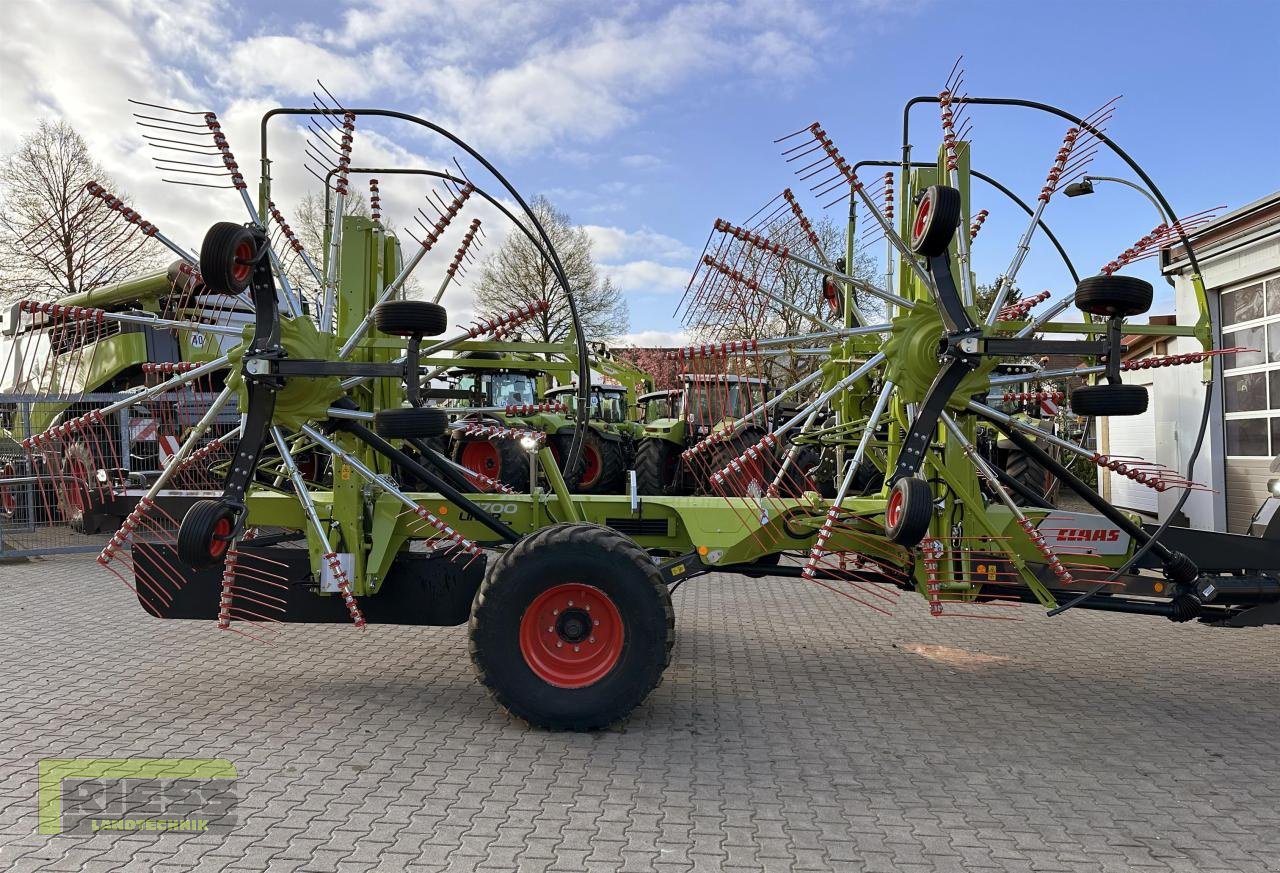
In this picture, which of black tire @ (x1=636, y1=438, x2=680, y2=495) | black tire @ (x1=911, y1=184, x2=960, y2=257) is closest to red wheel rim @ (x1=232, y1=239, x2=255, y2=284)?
black tire @ (x1=911, y1=184, x2=960, y2=257)

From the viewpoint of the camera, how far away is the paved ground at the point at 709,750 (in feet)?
10.5

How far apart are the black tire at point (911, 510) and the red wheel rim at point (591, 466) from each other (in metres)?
8.63

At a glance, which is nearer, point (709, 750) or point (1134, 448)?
point (709, 750)

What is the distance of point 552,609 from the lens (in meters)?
4.36

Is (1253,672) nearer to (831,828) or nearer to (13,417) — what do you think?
(831,828)

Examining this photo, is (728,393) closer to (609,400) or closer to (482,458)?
(482,458)

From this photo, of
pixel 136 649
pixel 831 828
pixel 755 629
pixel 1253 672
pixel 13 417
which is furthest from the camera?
pixel 13 417

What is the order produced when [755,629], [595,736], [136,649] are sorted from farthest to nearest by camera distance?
[755,629], [136,649], [595,736]

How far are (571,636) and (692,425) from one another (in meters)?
1.44

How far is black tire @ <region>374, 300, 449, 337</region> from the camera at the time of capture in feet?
13.4

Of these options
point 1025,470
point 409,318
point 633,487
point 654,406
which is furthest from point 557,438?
point 409,318

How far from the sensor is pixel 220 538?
414 centimetres

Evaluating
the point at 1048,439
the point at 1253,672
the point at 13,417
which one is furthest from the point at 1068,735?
the point at 13,417

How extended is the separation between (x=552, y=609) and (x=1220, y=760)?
10.8 ft
